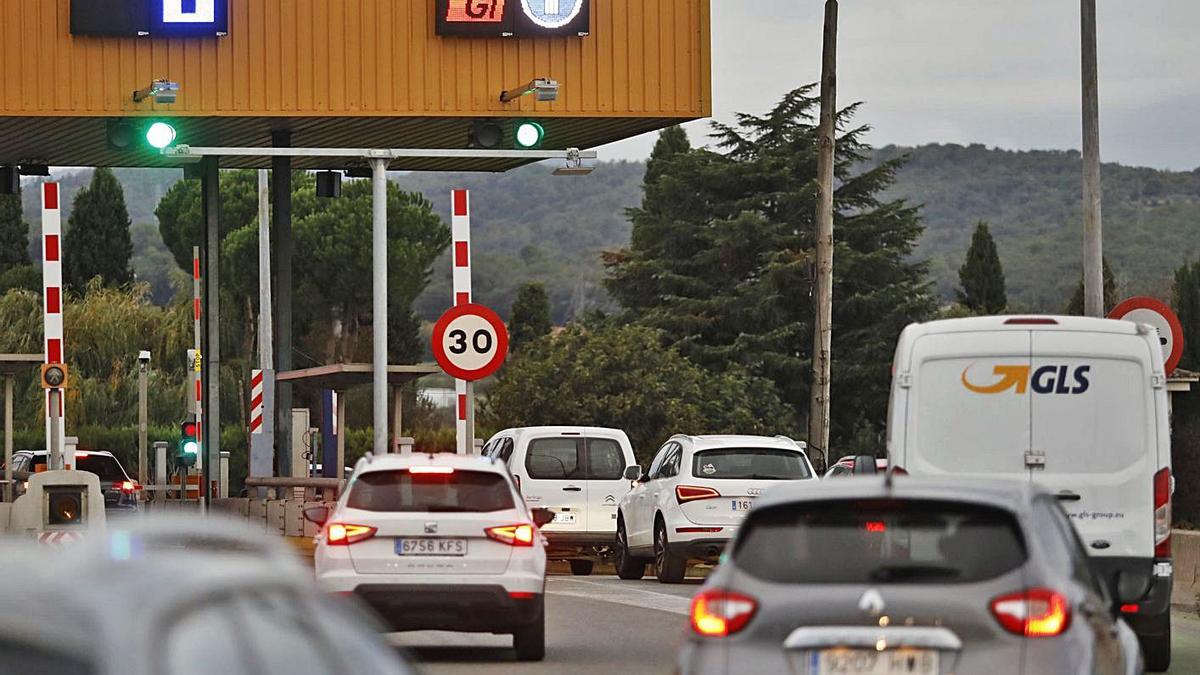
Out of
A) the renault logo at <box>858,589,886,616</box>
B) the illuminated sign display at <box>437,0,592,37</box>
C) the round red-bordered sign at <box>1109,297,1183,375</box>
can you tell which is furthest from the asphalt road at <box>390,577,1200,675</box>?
the illuminated sign display at <box>437,0,592,37</box>

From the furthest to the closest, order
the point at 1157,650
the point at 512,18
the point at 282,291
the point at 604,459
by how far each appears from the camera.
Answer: the point at 282,291, the point at 512,18, the point at 604,459, the point at 1157,650

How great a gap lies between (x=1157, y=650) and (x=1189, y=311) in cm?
6460

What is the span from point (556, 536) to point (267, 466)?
5.76 meters

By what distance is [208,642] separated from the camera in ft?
14.7

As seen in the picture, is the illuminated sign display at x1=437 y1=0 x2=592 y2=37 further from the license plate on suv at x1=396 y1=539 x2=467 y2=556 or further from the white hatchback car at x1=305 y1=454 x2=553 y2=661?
the license plate on suv at x1=396 y1=539 x2=467 y2=556

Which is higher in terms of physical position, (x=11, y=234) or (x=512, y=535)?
(x=11, y=234)

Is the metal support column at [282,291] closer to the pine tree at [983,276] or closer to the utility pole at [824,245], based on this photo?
the utility pole at [824,245]

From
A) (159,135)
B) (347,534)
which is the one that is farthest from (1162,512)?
(159,135)

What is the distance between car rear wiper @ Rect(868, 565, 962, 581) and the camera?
8906 mm

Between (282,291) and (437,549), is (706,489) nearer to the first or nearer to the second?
(282,291)

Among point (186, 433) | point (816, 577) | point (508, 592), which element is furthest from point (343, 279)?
point (816, 577)

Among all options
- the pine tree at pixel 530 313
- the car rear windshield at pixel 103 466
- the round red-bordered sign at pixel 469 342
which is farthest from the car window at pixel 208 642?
the pine tree at pixel 530 313

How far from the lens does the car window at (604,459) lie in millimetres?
27922

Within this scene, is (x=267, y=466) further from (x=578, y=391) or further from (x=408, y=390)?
(x=408, y=390)
